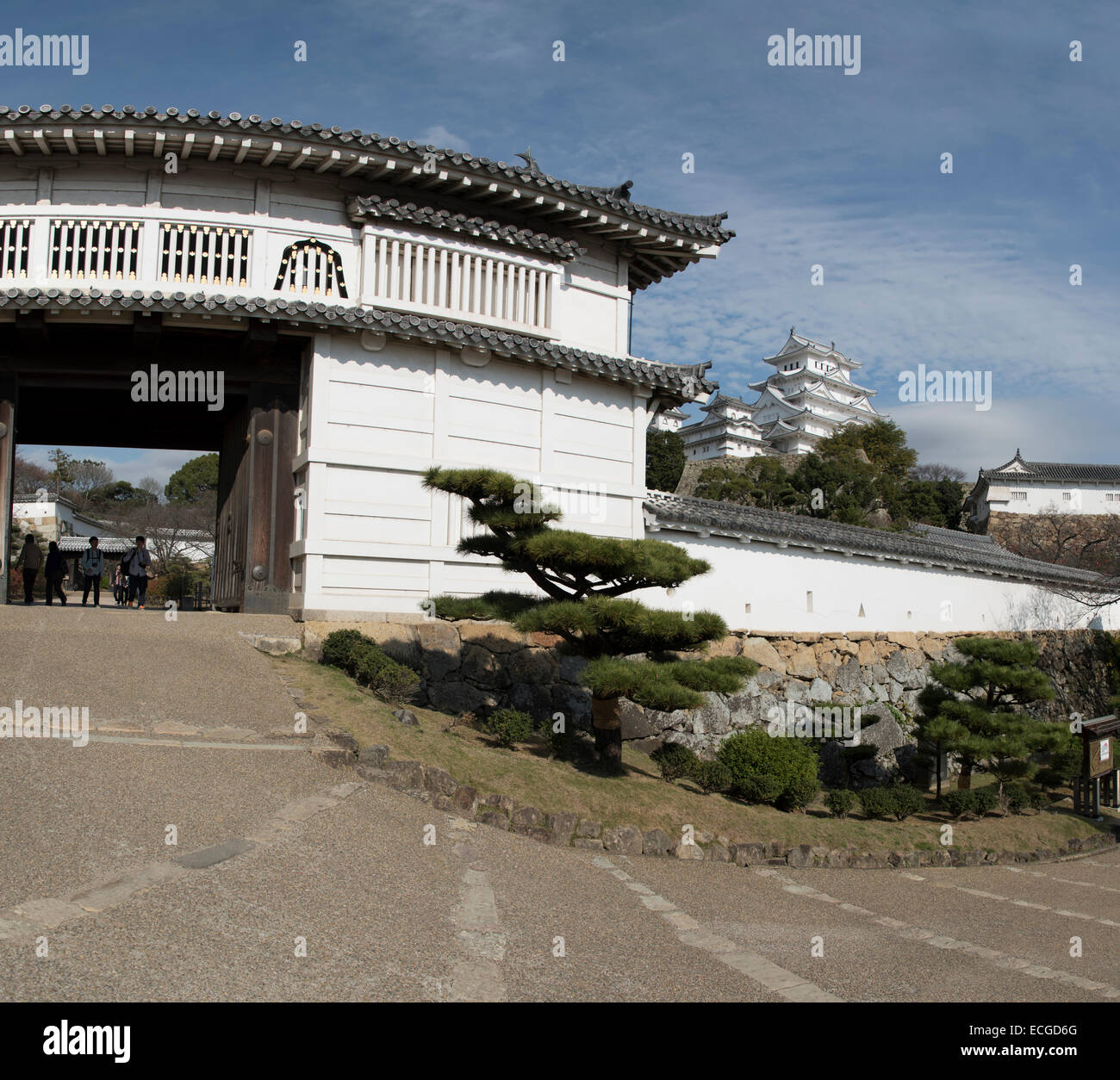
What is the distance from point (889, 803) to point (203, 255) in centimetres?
1309

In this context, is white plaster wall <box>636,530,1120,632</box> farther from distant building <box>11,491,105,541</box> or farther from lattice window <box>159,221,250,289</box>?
distant building <box>11,491,105,541</box>

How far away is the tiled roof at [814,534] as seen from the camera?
1598 cm

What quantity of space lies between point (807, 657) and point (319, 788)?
36.4ft

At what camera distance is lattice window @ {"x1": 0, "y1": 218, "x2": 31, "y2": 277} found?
13.1 meters

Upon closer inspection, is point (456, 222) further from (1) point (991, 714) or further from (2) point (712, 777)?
(1) point (991, 714)

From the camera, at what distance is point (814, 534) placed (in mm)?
17391

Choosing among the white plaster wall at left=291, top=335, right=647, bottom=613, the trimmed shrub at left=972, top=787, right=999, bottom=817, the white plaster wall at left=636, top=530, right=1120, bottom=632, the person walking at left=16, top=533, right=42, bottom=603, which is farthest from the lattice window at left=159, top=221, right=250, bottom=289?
the trimmed shrub at left=972, top=787, right=999, bottom=817

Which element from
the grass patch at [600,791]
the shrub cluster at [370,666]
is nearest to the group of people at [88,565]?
the shrub cluster at [370,666]

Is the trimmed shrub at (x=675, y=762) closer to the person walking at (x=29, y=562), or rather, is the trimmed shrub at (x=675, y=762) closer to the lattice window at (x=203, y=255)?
the lattice window at (x=203, y=255)

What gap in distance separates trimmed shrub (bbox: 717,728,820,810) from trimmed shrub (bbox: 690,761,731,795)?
0.22 meters

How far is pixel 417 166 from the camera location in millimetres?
13242

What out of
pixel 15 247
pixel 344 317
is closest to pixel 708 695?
pixel 344 317
